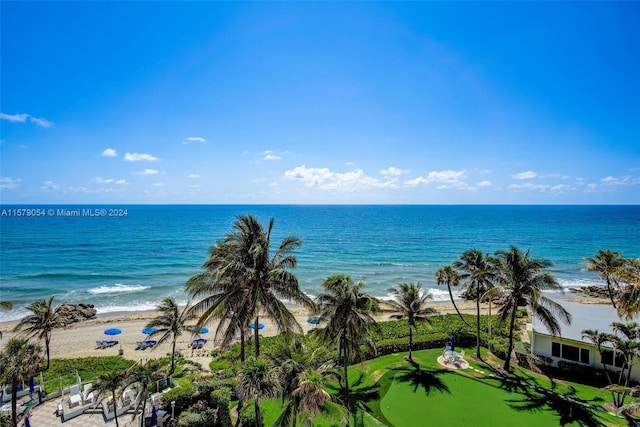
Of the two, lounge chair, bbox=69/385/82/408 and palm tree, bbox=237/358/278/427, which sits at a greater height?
palm tree, bbox=237/358/278/427

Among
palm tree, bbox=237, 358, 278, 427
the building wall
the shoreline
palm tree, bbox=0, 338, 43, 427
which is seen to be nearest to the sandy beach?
the shoreline

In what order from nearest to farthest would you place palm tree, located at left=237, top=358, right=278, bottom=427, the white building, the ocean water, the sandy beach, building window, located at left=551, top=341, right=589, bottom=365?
palm tree, located at left=237, top=358, right=278, bottom=427
the white building
building window, located at left=551, top=341, right=589, bottom=365
the sandy beach
the ocean water

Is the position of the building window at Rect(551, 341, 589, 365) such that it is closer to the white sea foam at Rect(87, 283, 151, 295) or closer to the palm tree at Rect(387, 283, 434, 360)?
the palm tree at Rect(387, 283, 434, 360)

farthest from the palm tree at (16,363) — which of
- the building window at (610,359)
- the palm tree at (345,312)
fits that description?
the building window at (610,359)

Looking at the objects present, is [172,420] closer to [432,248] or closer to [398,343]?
[398,343]

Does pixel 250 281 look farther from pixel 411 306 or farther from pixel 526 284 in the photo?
pixel 526 284

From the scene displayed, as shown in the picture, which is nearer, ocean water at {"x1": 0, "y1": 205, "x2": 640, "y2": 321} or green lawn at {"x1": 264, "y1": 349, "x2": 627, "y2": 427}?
green lawn at {"x1": 264, "y1": 349, "x2": 627, "y2": 427}

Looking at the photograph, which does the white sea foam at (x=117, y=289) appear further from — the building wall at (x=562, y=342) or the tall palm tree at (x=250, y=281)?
the building wall at (x=562, y=342)

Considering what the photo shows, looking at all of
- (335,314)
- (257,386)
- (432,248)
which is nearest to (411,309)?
(335,314)

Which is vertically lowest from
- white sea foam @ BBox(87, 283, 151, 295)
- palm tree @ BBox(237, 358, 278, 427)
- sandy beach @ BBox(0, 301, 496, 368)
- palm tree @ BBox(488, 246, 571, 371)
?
sandy beach @ BBox(0, 301, 496, 368)
